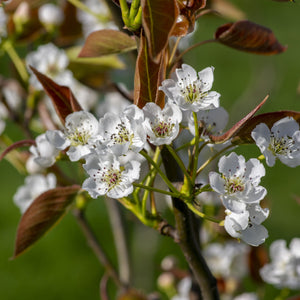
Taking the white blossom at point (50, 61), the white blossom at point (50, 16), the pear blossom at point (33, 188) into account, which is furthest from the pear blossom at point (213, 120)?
the white blossom at point (50, 16)

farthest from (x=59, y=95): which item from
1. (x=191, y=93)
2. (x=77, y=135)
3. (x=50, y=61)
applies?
(x=50, y=61)

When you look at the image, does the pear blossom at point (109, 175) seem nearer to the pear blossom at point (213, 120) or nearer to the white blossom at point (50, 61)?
the pear blossom at point (213, 120)

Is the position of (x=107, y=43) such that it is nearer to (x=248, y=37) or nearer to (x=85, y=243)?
(x=248, y=37)

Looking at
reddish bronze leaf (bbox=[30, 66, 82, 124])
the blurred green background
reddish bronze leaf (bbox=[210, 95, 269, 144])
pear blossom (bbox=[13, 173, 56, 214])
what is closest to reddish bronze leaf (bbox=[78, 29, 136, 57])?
reddish bronze leaf (bbox=[30, 66, 82, 124])

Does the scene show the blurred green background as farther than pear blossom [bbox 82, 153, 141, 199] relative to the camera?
Yes

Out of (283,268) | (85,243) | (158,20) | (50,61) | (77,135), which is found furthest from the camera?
(85,243)

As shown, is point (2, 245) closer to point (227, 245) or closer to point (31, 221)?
point (227, 245)

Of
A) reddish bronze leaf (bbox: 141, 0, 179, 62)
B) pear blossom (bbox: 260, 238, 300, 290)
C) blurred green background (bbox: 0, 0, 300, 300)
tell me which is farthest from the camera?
blurred green background (bbox: 0, 0, 300, 300)

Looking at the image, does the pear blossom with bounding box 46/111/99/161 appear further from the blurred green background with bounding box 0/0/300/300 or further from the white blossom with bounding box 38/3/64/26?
the blurred green background with bounding box 0/0/300/300
